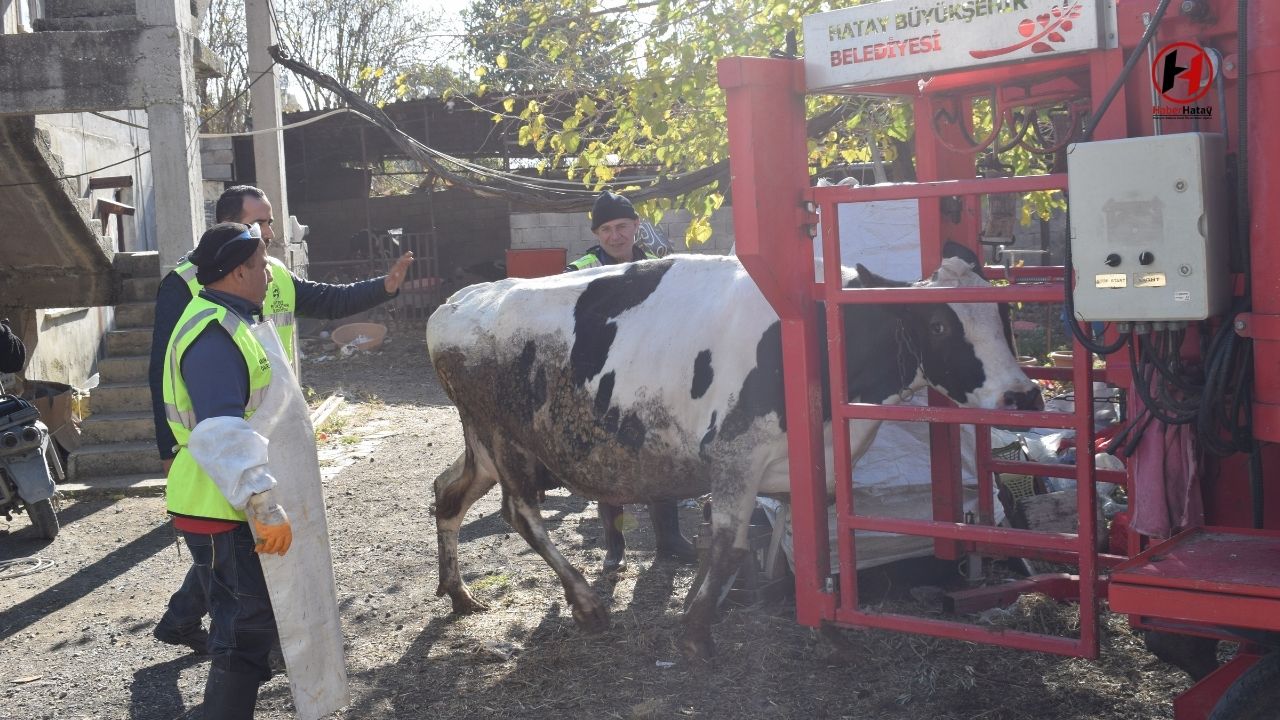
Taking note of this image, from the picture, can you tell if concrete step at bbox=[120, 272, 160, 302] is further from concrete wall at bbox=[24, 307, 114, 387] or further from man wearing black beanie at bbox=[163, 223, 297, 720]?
man wearing black beanie at bbox=[163, 223, 297, 720]

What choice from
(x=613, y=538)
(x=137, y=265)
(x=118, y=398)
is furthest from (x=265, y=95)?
(x=613, y=538)

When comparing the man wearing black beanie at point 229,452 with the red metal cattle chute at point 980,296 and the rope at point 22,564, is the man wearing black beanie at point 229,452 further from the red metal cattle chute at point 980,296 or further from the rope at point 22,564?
the rope at point 22,564

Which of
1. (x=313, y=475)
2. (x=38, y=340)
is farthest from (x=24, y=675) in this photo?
(x=38, y=340)

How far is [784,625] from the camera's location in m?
5.11

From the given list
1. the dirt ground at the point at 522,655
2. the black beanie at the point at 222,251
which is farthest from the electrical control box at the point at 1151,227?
the black beanie at the point at 222,251

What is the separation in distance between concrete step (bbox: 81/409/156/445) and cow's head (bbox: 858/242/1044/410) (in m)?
6.90

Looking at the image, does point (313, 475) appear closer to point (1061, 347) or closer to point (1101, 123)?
point (1101, 123)

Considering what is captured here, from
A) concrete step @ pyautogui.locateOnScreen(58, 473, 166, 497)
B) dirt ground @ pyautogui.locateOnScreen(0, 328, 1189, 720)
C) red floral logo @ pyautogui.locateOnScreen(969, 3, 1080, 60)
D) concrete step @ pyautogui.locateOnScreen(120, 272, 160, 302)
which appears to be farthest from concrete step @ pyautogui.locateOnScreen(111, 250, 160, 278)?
red floral logo @ pyautogui.locateOnScreen(969, 3, 1080, 60)

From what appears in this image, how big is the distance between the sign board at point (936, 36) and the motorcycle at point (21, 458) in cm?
524

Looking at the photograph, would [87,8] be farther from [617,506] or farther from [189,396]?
[189,396]

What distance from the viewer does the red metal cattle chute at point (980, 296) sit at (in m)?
2.98

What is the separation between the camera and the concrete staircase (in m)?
8.98

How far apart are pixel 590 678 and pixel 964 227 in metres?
2.42

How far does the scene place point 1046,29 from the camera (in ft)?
11.5
